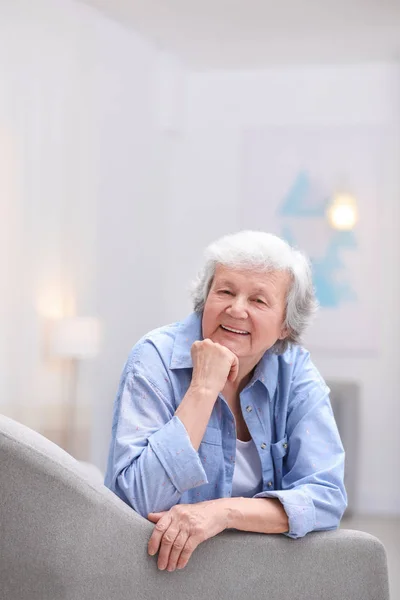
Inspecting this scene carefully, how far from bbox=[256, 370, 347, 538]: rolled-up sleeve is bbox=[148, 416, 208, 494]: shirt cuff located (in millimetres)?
170

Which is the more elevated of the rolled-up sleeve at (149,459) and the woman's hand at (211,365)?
the woman's hand at (211,365)

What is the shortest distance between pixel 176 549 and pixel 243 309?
0.55 m

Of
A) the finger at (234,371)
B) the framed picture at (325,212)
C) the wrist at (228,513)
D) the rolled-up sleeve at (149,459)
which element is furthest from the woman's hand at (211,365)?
the framed picture at (325,212)

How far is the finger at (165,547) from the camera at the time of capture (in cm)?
159

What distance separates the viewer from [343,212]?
5652 millimetres

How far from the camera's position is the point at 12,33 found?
4527 mm

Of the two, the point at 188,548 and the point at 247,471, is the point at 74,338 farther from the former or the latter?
the point at 188,548

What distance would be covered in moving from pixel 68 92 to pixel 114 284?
1.16 meters

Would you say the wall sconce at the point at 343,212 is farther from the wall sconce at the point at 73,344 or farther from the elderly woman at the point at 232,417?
the elderly woman at the point at 232,417

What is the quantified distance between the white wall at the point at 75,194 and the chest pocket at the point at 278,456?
276 cm

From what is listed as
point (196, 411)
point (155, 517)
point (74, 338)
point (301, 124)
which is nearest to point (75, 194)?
point (74, 338)

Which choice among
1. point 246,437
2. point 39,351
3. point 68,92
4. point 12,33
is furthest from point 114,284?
point 246,437

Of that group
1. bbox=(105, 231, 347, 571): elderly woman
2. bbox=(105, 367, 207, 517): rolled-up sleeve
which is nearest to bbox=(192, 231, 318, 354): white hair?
bbox=(105, 231, 347, 571): elderly woman

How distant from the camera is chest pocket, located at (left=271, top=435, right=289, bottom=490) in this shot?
1.92 meters
